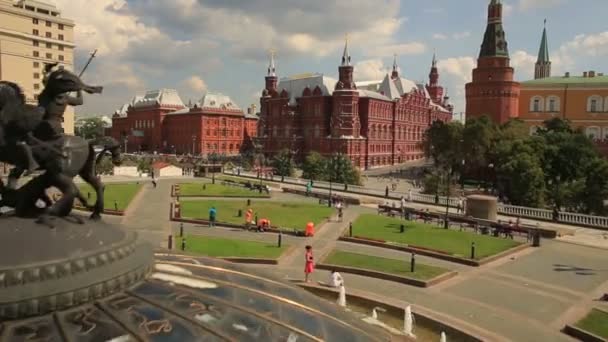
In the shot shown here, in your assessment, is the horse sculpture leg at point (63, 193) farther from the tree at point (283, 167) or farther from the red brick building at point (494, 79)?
the red brick building at point (494, 79)

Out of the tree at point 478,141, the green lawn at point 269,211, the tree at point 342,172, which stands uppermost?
the tree at point 478,141

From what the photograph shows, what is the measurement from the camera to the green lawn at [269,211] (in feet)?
81.3

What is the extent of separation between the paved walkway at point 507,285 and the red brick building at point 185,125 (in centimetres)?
6665

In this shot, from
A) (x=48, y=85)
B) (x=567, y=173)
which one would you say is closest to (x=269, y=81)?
(x=567, y=173)

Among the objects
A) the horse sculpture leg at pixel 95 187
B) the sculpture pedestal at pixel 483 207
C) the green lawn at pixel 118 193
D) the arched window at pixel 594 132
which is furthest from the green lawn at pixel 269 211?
the arched window at pixel 594 132

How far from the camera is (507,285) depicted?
48.4ft

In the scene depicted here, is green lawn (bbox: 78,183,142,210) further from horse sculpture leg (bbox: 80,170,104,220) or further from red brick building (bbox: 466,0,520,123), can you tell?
red brick building (bbox: 466,0,520,123)

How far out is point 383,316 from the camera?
1196 cm

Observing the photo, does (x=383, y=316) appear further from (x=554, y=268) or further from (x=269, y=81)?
(x=269, y=81)

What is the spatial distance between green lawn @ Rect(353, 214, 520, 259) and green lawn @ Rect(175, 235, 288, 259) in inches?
198

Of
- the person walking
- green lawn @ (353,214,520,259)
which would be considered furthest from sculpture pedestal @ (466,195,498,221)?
the person walking

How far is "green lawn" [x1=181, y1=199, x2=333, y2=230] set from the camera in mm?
24781

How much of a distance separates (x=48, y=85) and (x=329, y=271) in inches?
521

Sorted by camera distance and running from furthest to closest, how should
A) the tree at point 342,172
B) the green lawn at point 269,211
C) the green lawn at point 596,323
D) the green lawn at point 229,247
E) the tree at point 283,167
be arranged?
the tree at point 283,167
the tree at point 342,172
the green lawn at point 269,211
the green lawn at point 229,247
the green lawn at point 596,323
